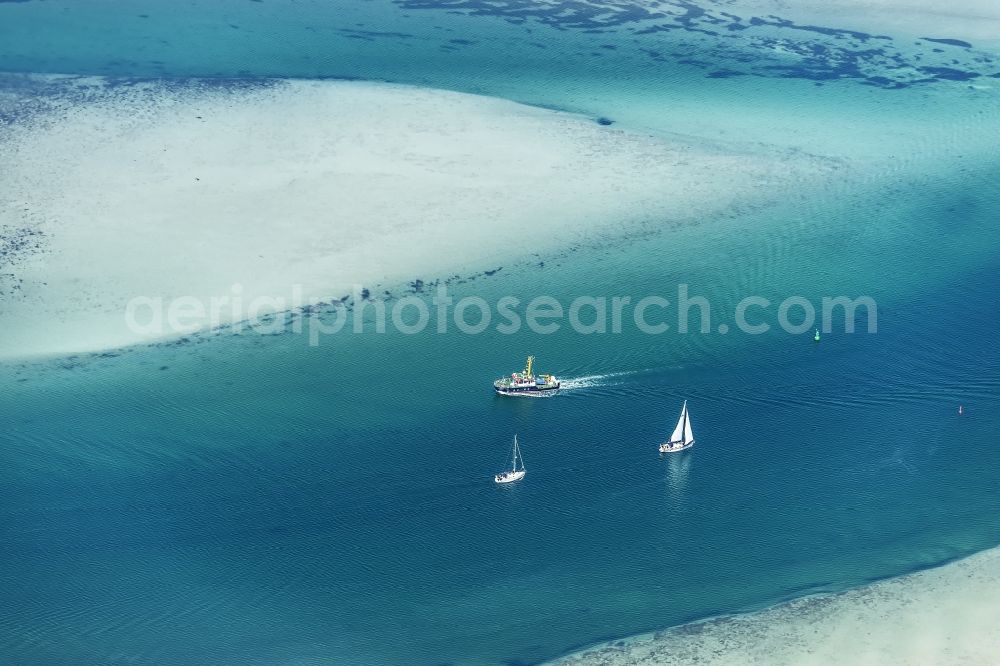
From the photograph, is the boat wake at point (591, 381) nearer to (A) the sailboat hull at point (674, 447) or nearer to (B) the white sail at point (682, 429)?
(B) the white sail at point (682, 429)

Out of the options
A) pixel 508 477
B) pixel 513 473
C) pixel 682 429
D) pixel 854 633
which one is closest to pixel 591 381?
pixel 682 429

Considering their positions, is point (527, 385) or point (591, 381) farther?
point (591, 381)

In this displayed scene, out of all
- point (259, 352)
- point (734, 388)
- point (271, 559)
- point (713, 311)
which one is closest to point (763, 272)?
point (713, 311)

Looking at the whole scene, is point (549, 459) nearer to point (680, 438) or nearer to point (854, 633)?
point (680, 438)

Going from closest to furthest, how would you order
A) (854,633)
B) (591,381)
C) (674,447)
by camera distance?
(854,633) → (674,447) → (591,381)

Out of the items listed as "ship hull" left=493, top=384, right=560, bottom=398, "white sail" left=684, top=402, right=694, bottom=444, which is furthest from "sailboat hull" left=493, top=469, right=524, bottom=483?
"white sail" left=684, top=402, right=694, bottom=444

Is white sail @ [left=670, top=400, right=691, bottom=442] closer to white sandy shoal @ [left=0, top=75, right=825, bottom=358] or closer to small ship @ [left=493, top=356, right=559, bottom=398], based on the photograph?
small ship @ [left=493, top=356, right=559, bottom=398]

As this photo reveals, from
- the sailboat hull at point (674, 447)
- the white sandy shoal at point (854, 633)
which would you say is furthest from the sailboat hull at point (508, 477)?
the white sandy shoal at point (854, 633)
